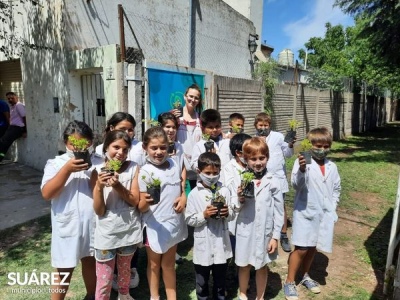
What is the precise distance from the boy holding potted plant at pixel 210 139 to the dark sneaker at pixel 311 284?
1.56m

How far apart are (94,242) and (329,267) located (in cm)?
280

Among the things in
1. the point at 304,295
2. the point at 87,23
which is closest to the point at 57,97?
the point at 87,23

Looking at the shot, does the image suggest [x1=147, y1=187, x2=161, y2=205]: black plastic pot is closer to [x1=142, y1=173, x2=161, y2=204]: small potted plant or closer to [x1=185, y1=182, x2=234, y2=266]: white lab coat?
[x1=142, y1=173, x2=161, y2=204]: small potted plant

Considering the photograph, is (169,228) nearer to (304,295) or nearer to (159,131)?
(159,131)

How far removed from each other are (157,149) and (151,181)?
29 cm

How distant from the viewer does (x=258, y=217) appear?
2709 millimetres

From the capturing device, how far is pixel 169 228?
2.65m

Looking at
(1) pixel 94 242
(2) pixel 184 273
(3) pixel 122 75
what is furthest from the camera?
(3) pixel 122 75

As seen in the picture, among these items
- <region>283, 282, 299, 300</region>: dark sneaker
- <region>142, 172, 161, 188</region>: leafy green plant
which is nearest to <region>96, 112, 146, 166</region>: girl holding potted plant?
<region>142, 172, 161, 188</region>: leafy green plant

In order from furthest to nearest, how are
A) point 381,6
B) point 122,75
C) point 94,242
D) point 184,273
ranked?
point 381,6, point 122,75, point 184,273, point 94,242

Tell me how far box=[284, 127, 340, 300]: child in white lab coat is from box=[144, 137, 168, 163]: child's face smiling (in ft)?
4.48

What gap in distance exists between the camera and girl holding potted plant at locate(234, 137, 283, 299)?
271 cm

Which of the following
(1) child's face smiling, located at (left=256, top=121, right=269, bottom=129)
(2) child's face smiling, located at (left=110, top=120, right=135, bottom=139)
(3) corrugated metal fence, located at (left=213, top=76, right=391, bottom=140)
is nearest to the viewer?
(2) child's face smiling, located at (left=110, top=120, right=135, bottom=139)

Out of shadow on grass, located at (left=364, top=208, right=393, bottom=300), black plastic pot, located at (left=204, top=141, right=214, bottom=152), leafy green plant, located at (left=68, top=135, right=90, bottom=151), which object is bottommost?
shadow on grass, located at (left=364, top=208, right=393, bottom=300)
